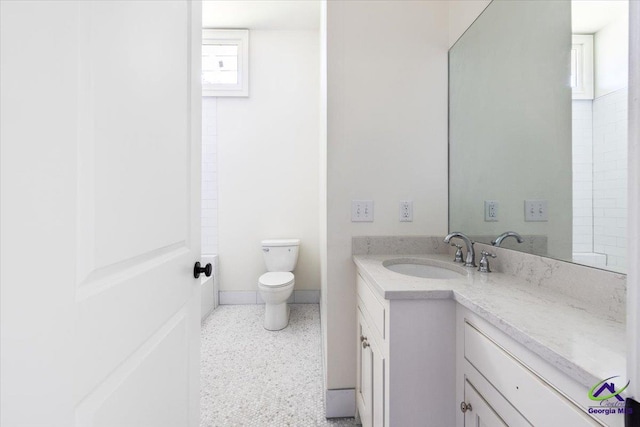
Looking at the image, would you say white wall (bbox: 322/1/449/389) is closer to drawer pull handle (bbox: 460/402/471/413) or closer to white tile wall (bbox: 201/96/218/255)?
drawer pull handle (bbox: 460/402/471/413)

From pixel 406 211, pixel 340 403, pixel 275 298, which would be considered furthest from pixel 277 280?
pixel 406 211

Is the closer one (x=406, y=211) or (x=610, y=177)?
(x=610, y=177)

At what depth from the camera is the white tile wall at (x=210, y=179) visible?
283 centimetres

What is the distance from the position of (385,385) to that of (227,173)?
2554 millimetres

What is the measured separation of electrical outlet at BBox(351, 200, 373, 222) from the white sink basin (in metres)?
0.28

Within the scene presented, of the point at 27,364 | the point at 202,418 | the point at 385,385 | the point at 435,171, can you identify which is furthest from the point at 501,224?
the point at 202,418

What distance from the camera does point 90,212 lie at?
1.39 feet

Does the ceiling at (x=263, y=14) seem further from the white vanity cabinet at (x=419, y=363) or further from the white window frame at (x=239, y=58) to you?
the white vanity cabinet at (x=419, y=363)

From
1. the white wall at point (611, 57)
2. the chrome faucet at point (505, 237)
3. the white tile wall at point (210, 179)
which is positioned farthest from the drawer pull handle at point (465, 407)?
the white tile wall at point (210, 179)

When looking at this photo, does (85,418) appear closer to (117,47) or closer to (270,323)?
(117,47)

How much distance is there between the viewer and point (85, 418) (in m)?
0.41

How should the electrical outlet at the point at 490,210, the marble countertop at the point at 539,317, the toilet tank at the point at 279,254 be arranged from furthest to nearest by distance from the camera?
the toilet tank at the point at 279,254 < the electrical outlet at the point at 490,210 < the marble countertop at the point at 539,317

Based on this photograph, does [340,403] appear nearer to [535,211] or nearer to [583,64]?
[535,211]

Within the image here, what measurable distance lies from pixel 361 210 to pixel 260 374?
1.28 meters
